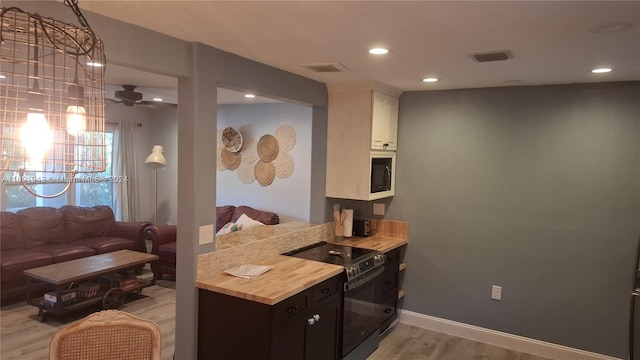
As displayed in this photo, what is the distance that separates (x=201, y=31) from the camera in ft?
7.50

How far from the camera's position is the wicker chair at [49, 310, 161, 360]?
1.73m

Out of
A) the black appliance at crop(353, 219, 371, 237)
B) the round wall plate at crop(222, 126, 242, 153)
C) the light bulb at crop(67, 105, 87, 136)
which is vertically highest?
the round wall plate at crop(222, 126, 242, 153)

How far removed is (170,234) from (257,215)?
3.94ft

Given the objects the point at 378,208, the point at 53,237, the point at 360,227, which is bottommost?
the point at 53,237

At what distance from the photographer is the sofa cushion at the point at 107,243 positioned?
5.36 meters

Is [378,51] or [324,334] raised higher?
[378,51]

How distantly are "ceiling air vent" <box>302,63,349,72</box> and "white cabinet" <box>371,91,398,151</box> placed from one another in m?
0.67

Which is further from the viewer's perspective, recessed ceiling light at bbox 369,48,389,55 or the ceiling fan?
the ceiling fan

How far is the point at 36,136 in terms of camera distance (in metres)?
1.06

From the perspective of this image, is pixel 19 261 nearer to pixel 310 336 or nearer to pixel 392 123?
pixel 310 336

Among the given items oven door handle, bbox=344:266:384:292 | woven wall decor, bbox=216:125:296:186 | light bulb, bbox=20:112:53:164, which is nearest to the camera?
light bulb, bbox=20:112:53:164

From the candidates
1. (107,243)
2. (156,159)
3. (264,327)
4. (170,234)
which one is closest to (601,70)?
(264,327)

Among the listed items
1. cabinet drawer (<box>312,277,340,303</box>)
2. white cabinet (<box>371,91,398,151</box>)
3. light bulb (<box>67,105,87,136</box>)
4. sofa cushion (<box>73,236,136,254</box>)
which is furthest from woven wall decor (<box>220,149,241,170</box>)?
light bulb (<box>67,105,87,136</box>)

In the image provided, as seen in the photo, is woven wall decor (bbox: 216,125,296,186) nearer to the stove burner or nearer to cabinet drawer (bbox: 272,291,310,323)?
the stove burner
